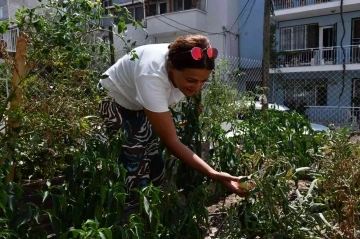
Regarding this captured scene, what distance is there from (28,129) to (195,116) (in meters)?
0.87

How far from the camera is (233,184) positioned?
1.54 m

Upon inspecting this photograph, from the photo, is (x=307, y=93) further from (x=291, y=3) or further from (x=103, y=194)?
(x=103, y=194)

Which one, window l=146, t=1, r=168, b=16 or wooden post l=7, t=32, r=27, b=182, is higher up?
window l=146, t=1, r=168, b=16

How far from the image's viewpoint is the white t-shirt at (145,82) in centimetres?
166

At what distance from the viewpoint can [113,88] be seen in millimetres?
2070

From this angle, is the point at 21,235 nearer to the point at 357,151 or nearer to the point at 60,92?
→ the point at 60,92

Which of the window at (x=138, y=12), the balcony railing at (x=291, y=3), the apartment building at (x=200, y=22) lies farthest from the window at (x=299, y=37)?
the window at (x=138, y=12)

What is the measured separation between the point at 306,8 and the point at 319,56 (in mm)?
1963

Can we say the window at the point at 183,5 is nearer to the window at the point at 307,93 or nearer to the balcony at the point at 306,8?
the balcony at the point at 306,8

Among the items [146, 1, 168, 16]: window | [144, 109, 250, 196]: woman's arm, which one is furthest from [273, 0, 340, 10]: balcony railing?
[144, 109, 250, 196]: woman's arm

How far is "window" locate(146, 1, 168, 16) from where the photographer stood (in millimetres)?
17219

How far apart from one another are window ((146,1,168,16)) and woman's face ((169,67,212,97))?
630 inches

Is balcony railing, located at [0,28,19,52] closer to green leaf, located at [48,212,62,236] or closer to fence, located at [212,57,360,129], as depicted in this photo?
green leaf, located at [48,212,62,236]

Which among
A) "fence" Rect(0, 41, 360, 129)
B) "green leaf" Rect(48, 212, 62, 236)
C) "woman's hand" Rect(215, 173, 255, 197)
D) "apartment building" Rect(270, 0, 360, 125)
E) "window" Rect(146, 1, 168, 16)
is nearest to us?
"green leaf" Rect(48, 212, 62, 236)
